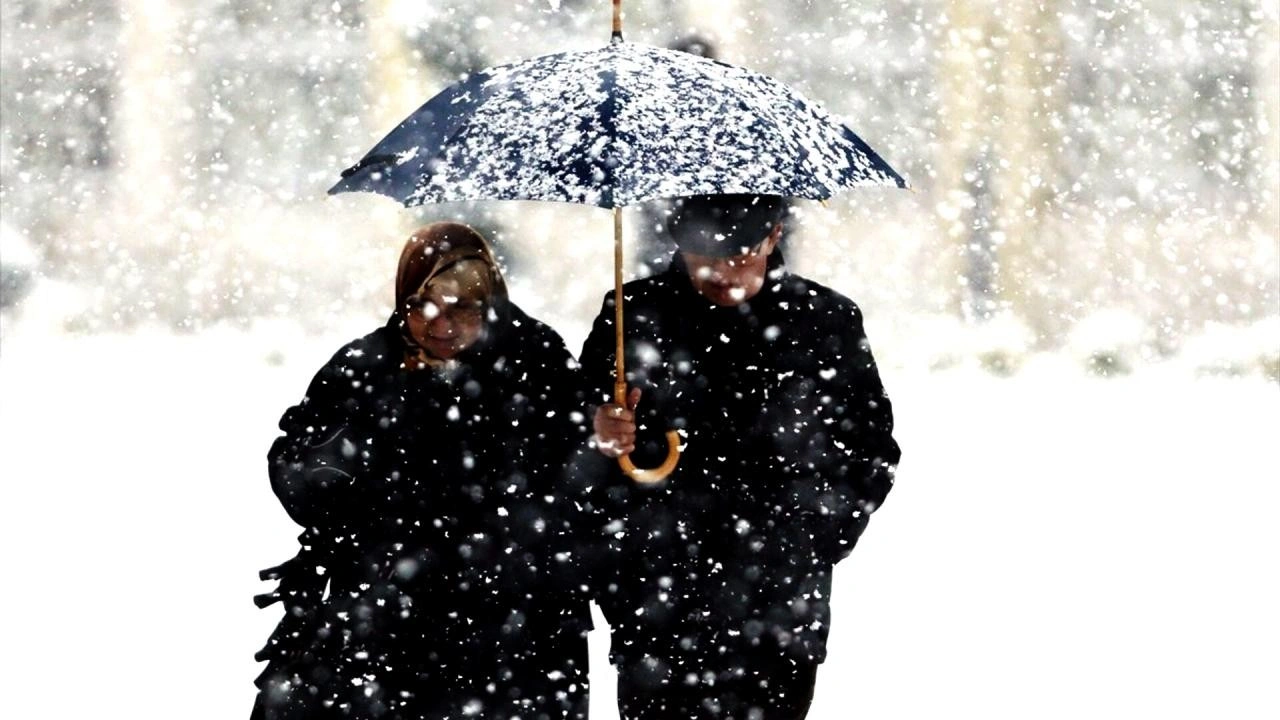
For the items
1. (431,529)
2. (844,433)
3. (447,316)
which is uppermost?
(447,316)

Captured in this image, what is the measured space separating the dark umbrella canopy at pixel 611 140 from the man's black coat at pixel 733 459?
1.40 ft

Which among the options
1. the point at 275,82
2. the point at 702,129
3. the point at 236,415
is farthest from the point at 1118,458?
the point at 702,129

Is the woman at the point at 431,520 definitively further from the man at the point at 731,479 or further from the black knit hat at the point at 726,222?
the black knit hat at the point at 726,222

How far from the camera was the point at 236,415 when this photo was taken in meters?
12.0

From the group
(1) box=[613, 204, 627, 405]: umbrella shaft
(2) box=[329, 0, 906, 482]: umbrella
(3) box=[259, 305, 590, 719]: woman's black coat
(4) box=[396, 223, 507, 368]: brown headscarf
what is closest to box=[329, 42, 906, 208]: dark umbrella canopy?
(2) box=[329, 0, 906, 482]: umbrella

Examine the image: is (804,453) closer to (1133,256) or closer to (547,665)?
(547,665)

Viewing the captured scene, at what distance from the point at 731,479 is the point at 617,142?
928 millimetres

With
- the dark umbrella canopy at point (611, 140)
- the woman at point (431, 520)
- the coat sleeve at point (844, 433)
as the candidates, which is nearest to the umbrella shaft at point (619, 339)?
the woman at point (431, 520)

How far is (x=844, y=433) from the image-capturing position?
467 cm

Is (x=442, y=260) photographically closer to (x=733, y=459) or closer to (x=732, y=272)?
(x=732, y=272)

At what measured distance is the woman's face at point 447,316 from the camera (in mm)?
4328

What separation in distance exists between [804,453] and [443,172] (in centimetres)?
109

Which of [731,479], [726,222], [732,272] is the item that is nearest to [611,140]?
[726,222]

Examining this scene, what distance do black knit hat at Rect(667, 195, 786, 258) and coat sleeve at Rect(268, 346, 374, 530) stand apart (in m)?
0.82
